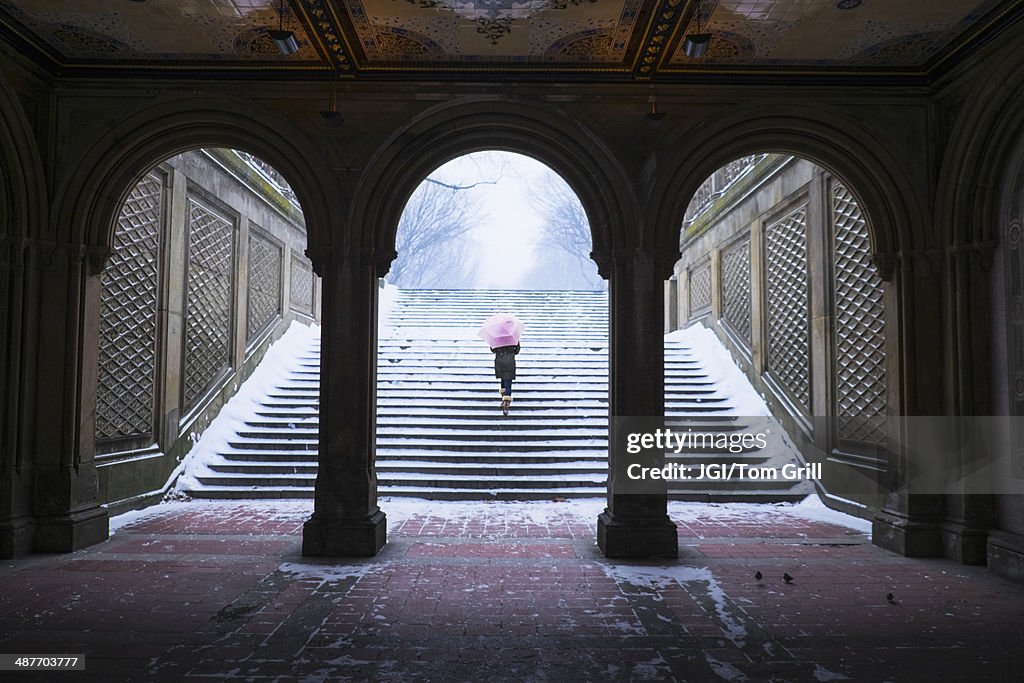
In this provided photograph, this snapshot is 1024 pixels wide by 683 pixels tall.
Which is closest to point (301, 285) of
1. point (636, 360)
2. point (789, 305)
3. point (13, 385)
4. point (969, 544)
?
point (13, 385)

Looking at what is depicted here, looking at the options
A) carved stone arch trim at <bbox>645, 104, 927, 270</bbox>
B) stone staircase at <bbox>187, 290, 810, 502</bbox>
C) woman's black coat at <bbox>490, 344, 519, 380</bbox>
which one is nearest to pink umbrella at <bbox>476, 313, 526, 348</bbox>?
woman's black coat at <bbox>490, 344, 519, 380</bbox>

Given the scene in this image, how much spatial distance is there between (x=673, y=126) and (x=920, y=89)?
2.24 meters

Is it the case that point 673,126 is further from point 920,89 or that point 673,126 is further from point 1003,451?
point 1003,451

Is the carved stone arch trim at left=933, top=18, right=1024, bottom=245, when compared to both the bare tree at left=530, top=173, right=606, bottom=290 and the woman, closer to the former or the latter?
the woman

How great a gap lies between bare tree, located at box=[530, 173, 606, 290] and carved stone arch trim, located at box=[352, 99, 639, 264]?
89.2ft

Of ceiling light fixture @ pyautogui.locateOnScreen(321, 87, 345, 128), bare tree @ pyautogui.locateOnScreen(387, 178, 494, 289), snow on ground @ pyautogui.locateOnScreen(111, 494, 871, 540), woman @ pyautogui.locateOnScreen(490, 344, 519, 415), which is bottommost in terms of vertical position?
snow on ground @ pyautogui.locateOnScreen(111, 494, 871, 540)

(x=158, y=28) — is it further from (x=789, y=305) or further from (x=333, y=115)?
(x=789, y=305)

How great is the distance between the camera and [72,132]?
6.09 metres

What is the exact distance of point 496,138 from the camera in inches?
244

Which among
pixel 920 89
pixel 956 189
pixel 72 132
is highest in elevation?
pixel 920 89

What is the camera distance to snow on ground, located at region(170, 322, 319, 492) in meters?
8.76

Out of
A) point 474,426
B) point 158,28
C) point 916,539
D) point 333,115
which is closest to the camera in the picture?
point 158,28

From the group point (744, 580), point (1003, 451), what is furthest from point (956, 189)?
point (744, 580)

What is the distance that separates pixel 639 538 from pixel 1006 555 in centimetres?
274
